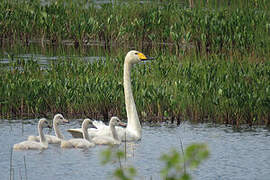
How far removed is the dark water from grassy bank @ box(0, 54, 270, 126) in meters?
0.62

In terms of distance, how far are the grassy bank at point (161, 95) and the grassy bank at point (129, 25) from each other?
4.87 metres

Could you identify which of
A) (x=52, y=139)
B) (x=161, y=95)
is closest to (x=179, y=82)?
(x=161, y=95)

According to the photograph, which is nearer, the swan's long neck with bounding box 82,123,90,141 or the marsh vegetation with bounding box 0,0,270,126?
the swan's long neck with bounding box 82,123,90,141

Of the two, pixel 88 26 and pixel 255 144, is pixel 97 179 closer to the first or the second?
pixel 255 144

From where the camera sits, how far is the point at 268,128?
13.4 metres

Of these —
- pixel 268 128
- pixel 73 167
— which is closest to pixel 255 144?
pixel 268 128

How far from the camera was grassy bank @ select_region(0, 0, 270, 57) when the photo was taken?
2078 cm

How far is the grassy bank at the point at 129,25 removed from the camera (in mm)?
20781

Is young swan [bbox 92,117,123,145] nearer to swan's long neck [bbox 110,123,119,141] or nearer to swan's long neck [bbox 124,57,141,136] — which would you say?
swan's long neck [bbox 110,123,119,141]

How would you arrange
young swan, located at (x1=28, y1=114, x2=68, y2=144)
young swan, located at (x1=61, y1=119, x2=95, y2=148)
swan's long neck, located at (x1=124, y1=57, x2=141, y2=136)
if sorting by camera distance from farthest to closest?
swan's long neck, located at (x1=124, y1=57, x2=141, y2=136), young swan, located at (x1=28, y1=114, x2=68, y2=144), young swan, located at (x1=61, y1=119, x2=95, y2=148)

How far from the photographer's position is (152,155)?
36.5 ft

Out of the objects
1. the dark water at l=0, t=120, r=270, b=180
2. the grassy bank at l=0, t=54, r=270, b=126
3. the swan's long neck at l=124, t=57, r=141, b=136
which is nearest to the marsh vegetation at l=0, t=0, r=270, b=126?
the grassy bank at l=0, t=54, r=270, b=126

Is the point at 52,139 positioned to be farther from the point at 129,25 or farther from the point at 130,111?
the point at 129,25

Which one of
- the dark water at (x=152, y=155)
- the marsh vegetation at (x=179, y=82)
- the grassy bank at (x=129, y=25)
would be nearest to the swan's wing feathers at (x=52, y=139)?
the dark water at (x=152, y=155)
